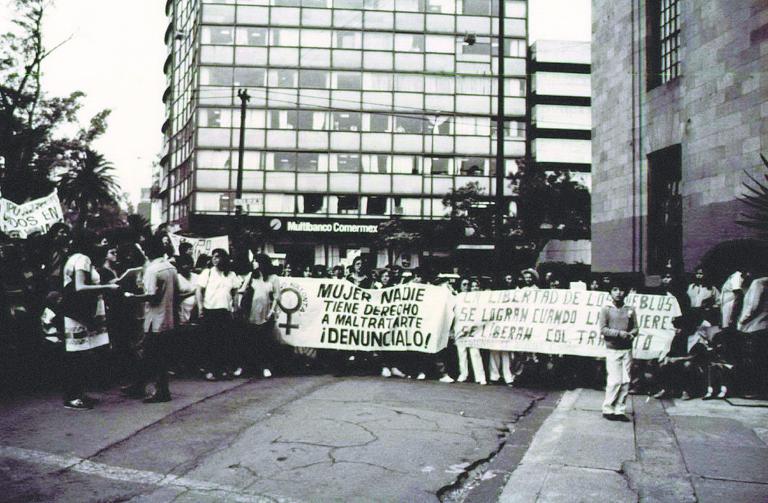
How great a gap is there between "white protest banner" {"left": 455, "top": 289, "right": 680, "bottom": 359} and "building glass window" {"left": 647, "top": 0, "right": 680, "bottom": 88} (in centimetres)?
990

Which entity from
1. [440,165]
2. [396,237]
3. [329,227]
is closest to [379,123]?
[440,165]

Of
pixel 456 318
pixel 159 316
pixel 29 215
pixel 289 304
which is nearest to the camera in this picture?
pixel 159 316

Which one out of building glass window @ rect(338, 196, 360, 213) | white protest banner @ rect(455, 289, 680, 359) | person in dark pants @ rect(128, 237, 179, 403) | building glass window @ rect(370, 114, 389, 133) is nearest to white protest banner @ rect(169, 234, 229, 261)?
white protest banner @ rect(455, 289, 680, 359)

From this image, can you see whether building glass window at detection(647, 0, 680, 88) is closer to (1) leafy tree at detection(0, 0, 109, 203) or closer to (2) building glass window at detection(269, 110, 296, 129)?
(1) leafy tree at detection(0, 0, 109, 203)

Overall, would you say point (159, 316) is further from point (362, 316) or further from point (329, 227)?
point (329, 227)

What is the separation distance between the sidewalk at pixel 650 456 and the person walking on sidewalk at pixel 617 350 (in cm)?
23

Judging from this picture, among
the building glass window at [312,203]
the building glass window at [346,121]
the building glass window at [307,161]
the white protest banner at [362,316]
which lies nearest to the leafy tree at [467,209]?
the building glass window at [346,121]

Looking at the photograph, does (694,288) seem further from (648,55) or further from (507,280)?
(648,55)

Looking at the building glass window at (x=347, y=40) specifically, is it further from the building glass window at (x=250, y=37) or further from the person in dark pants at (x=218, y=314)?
the person in dark pants at (x=218, y=314)

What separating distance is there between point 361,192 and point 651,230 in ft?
105

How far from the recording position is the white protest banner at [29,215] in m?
13.8

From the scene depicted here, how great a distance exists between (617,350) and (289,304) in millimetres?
5481

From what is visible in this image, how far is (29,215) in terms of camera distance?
1396cm

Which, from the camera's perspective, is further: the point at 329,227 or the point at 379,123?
the point at 379,123
